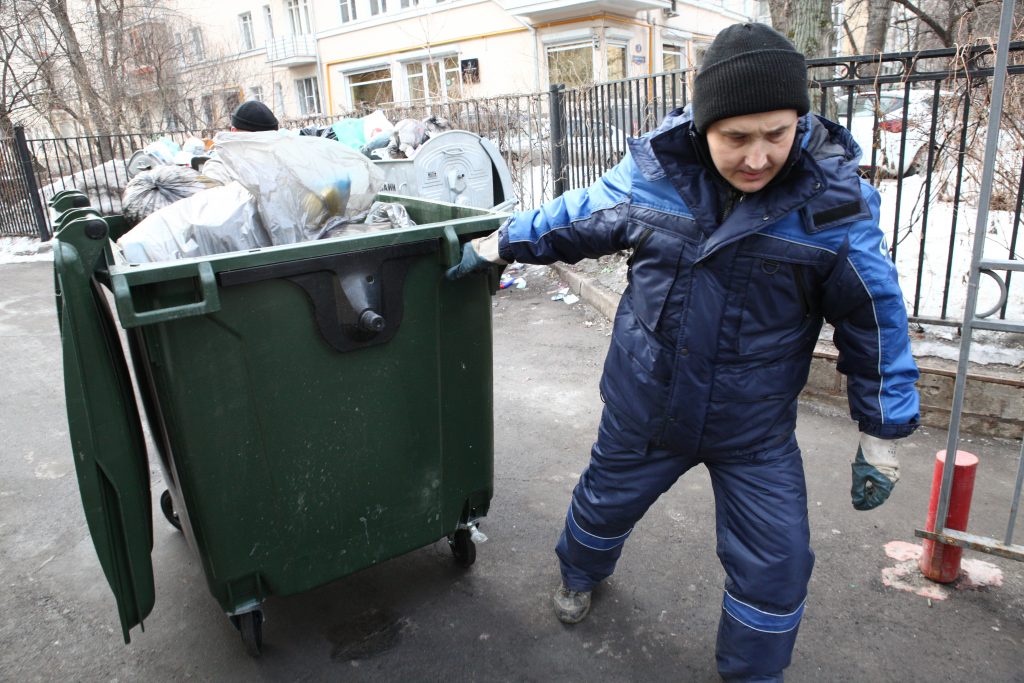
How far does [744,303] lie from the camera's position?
1688 millimetres

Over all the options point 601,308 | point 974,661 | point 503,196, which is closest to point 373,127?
point 503,196

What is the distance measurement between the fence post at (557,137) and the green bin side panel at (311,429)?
4.74 meters

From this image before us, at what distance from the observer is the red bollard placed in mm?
2240

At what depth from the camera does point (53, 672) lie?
2.16 m

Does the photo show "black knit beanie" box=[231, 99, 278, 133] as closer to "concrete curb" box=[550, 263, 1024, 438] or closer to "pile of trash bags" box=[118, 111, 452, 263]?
"pile of trash bags" box=[118, 111, 452, 263]

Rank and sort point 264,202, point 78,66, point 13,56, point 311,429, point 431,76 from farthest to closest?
point 431,76
point 78,66
point 13,56
point 264,202
point 311,429

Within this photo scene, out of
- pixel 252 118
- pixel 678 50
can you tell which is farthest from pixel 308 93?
pixel 252 118

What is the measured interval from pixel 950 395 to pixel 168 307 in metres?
3.38

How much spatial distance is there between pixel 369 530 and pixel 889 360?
4.89 ft

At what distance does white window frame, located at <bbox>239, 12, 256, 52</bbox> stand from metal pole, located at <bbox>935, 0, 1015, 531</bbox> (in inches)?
1230

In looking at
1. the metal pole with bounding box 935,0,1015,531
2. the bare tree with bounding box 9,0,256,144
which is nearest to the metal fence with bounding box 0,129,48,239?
the bare tree with bounding box 9,0,256,144

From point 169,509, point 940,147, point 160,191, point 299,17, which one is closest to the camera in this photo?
point 169,509

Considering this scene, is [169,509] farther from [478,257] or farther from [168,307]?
[478,257]

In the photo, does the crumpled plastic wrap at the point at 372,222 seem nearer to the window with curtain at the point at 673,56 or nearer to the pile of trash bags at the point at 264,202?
the pile of trash bags at the point at 264,202
